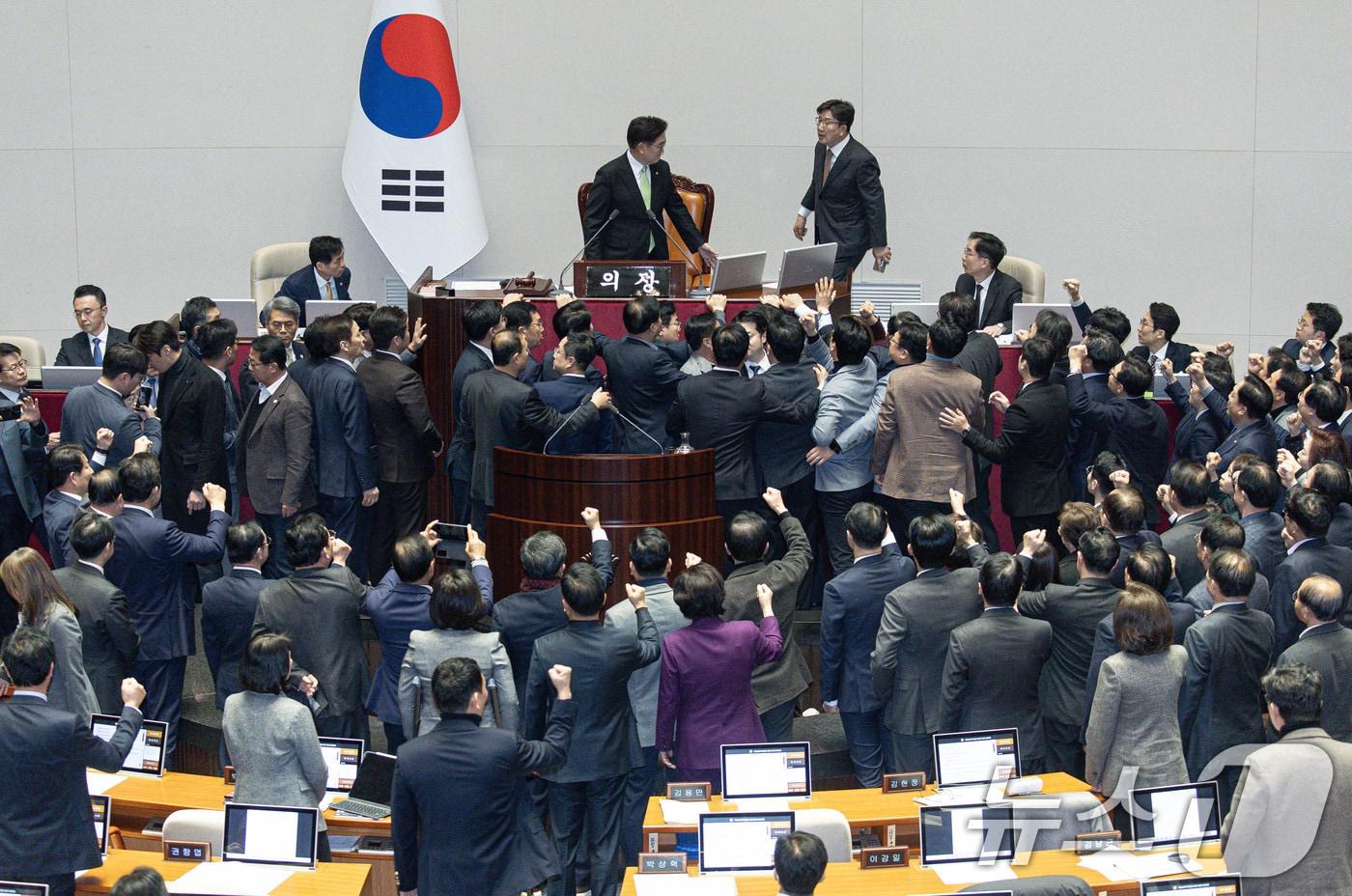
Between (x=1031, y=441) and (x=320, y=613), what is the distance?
10.4 ft

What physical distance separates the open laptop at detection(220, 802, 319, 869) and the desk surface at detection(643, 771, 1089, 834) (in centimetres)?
105

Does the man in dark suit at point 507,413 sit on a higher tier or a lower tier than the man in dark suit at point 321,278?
lower

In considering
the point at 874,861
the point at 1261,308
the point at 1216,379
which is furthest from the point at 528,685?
the point at 1261,308

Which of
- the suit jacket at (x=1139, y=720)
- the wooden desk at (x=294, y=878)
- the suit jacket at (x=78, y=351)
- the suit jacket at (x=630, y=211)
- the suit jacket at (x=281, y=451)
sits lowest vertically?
the wooden desk at (x=294, y=878)

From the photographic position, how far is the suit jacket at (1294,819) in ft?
14.0

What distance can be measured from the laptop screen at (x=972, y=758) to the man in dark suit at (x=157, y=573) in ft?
9.25

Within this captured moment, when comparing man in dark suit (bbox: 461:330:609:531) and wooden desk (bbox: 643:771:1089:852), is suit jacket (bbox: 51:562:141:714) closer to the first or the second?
man in dark suit (bbox: 461:330:609:531)

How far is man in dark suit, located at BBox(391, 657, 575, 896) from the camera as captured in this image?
441cm

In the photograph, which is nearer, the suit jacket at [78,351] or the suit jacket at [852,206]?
the suit jacket at [78,351]

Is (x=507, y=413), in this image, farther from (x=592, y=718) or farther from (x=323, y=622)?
(x=592, y=718)

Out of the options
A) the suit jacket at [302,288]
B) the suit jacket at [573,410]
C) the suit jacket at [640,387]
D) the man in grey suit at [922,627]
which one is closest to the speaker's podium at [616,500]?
the suit jacket at [573,410]

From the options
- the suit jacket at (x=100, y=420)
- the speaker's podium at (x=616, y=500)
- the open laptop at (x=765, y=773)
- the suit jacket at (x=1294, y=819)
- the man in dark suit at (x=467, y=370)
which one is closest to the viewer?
the suit jacket at (x=1294, y=819)

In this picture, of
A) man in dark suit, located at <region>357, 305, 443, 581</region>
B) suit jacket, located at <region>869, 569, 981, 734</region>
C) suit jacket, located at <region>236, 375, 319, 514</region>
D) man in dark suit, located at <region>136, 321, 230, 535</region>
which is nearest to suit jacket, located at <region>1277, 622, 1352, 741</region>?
suit jacket, located at <region>869, 569, 981, 734</region>

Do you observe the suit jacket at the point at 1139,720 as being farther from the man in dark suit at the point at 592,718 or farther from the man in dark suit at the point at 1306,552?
the man in dark suit at the point at 592,718
